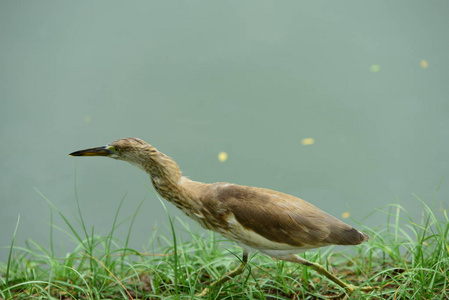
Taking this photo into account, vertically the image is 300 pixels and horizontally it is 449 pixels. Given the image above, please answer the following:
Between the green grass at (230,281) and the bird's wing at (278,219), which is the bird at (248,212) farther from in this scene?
the green grass at (230,281)

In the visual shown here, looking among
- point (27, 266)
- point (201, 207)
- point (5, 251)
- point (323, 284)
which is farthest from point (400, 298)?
point (5, 251)

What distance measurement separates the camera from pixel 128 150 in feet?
6.20

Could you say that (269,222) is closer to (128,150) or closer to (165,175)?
(165,175)

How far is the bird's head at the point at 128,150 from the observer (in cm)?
187

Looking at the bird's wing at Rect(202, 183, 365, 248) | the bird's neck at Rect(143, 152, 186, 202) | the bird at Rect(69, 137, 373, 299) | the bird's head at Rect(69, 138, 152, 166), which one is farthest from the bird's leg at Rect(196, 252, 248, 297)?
the bird's head at Rect(69, 138, 152, 166)

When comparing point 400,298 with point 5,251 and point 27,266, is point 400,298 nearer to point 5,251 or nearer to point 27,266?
point 27,266

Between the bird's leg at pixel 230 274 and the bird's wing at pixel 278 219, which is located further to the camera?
the bird's leg at pixel 230 274

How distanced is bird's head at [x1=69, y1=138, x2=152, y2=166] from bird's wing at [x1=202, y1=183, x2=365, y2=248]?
1.08 feet

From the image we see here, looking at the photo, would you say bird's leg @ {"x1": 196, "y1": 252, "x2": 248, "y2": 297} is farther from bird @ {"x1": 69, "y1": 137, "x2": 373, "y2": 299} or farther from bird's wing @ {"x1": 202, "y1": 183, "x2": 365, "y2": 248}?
bird's wing @ {"x1": 202, "y1": 183, "x2": 365, "y2": 248}

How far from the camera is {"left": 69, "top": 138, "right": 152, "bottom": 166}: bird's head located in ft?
6.15

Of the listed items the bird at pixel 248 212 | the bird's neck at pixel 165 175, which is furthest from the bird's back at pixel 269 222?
the bird's neck at pixel 165 175

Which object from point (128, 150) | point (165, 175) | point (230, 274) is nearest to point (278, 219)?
point (230, 274)

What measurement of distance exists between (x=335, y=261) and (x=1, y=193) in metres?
2.60

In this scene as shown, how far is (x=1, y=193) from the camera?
347 centimetres
